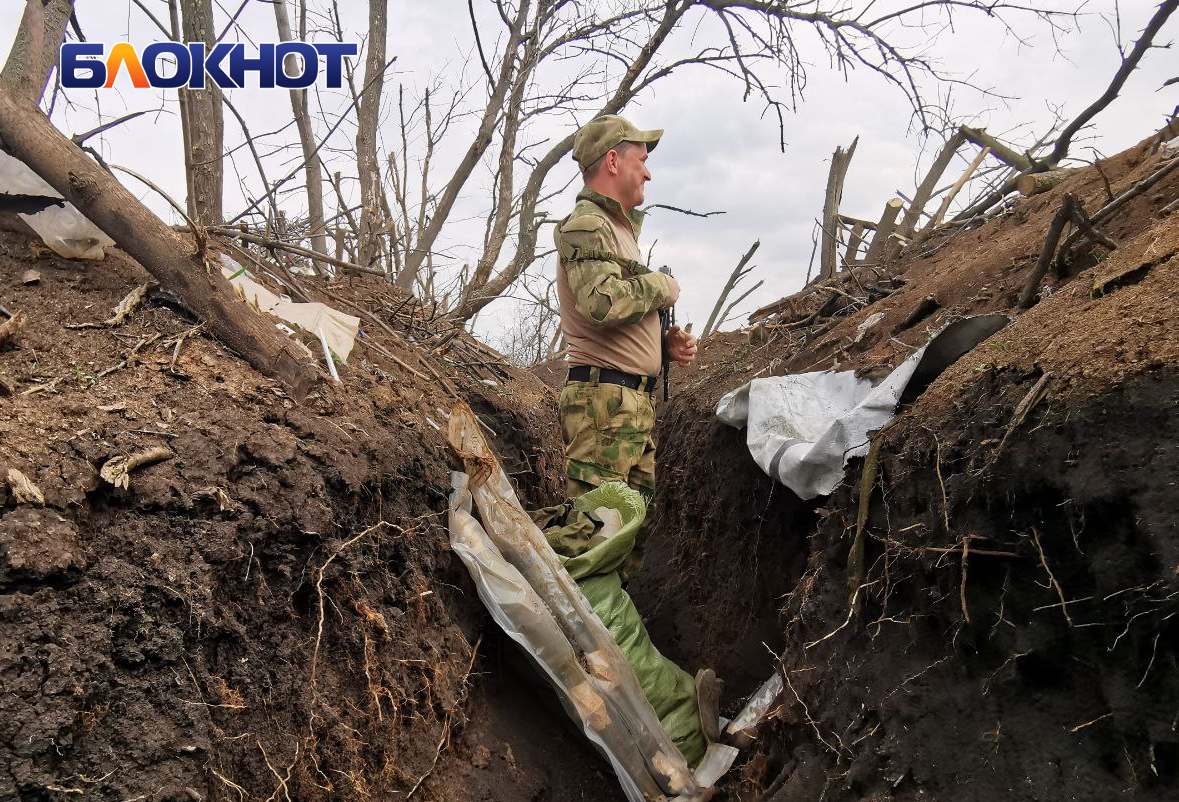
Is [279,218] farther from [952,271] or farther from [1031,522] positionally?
[1031,522]

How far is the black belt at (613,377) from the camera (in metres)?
3.13

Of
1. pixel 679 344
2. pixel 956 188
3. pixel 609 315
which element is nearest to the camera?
pixel 609 315

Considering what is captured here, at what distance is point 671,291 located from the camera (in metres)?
3.14

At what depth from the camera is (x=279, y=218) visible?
4.52 meters

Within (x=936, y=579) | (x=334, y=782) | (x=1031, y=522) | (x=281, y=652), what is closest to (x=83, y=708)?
(x=281, y=652)

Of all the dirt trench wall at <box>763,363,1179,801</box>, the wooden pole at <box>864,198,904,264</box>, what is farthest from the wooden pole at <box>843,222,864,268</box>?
the dirt trench wall at <box>763,363,1179,801</box>

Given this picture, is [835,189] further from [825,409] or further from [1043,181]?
[825,409]

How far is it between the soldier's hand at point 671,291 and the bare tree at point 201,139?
6.92ft

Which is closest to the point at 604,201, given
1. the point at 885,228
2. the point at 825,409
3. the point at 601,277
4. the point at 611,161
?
the point at 611,161

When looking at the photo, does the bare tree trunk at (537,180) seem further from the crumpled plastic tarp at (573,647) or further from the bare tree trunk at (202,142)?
the crumpled plastic tarp at (573,647)

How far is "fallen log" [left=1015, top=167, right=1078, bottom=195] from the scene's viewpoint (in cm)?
397

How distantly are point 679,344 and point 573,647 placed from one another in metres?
1.48

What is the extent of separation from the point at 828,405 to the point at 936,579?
1.12m

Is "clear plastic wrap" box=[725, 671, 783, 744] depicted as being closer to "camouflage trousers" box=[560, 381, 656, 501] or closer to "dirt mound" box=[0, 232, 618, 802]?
"dirt mound" box=[0, 232, 618, 802]
